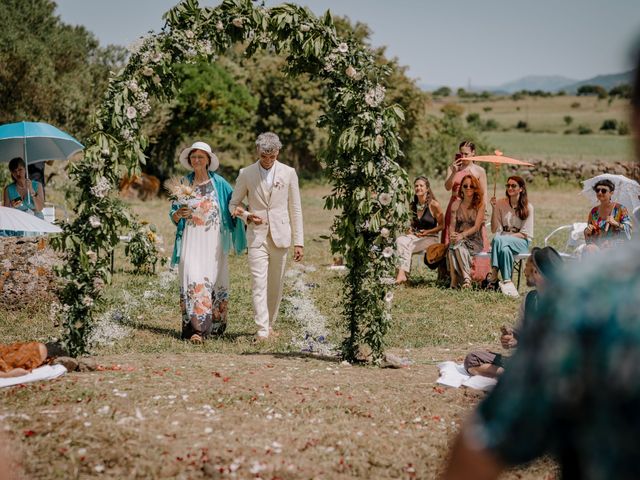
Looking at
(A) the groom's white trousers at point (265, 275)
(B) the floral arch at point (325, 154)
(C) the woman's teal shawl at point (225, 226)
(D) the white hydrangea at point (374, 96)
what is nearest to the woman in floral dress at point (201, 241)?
(C) the woman's teal shawl at point (225, 226)

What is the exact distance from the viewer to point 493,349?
8.98 m

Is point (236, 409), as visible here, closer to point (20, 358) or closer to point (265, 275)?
point (20, 358)

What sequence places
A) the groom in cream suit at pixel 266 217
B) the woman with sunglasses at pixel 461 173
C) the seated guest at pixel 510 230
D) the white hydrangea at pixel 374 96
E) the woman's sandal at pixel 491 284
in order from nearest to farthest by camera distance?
the white hydrangea at pixel 374 96 → the groom in cream suit at pixel 266 217 → the seated guest at pixel 510 230 → the woman's sandal at pixel 491 284 → the woman with sunglasses at pixel 461 173

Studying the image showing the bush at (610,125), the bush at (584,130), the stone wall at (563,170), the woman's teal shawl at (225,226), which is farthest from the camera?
the bush at (610,125)

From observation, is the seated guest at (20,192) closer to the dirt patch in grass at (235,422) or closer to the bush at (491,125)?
the dirt patch in grass at (235,422)

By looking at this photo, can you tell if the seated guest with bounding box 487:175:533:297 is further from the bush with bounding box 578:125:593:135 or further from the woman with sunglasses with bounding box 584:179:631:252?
the bush with bounding box 578:125:593:135

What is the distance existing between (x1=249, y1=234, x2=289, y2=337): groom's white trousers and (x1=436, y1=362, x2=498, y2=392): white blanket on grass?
248 centimetres

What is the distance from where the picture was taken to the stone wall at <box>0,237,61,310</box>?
34.2ft

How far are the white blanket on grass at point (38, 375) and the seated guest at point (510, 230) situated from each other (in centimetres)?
737

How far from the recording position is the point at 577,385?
171 cm

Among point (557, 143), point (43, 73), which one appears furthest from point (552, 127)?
point (43, 73)

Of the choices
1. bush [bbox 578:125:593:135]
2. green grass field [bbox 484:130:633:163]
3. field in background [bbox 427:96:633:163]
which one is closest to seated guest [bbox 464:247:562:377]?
field in background [bbox 427:96:633:163]

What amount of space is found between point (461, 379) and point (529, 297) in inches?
44.1

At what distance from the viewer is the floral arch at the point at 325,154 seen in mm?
7539
